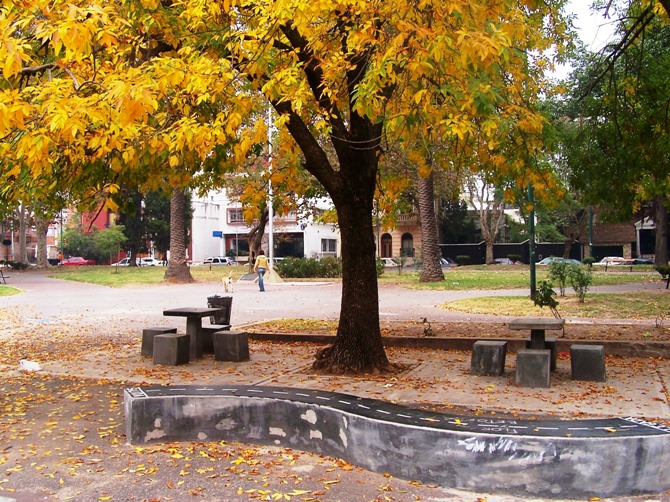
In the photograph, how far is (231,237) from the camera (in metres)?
74.0

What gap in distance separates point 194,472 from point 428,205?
934 inches

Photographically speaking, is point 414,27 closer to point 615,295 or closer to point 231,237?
point 615,295

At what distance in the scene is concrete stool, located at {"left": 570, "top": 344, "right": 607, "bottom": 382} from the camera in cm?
830

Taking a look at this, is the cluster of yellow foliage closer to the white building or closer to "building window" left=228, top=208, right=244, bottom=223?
the white building

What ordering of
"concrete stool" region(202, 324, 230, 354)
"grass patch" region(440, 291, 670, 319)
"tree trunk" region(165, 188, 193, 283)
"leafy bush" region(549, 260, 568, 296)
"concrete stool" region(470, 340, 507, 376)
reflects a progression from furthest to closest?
"tree trunk" region(165, 188, 193, 283) < "leafy bush" region(549, 260, 568, 296) < "grass patch" region(440, 291, 670, 319) < "concrete stool" region(202, 324, 230, 354) < "concrete stool" region(470, 340, 507, 376)

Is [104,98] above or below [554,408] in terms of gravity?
above

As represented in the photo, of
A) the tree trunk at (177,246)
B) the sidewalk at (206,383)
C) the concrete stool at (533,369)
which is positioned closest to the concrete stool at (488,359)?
the sidewalk at (206,383)

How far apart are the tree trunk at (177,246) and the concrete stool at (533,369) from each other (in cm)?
2507

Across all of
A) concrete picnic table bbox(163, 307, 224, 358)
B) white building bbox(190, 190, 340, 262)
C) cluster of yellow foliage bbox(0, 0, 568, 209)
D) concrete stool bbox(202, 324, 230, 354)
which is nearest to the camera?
cluster of yellow foliage bbox(0, 0, 568, 209)

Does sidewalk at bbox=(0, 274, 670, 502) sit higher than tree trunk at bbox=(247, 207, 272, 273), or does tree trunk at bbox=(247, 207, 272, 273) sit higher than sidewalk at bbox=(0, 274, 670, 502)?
tree trunk at bbox=(247, 207, 272, 273)

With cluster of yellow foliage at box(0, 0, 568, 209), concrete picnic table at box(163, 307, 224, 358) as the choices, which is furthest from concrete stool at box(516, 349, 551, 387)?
concrete picnic table at box(163, 307, 224, 358)

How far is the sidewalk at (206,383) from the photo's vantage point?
503 centimetres

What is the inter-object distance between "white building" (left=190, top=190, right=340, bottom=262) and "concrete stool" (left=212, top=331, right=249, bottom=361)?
Result: 174 ft

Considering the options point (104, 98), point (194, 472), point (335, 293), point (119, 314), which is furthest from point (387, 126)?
point (335, 293)
